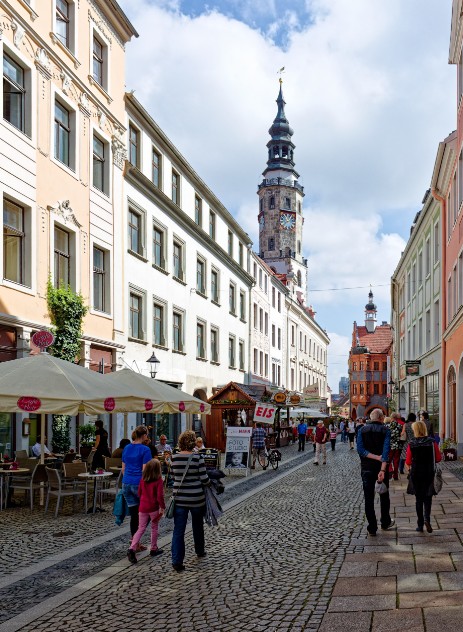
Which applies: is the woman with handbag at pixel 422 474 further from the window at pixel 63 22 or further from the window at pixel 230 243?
the window at pixel 230 243

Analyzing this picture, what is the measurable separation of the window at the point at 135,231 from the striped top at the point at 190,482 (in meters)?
18.1

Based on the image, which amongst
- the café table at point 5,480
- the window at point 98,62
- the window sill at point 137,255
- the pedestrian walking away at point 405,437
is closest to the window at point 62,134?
the window at point 98,62

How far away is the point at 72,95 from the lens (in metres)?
20.6

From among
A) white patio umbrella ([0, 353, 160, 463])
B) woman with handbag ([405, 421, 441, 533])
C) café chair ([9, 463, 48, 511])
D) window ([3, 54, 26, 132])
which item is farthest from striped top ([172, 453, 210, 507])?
window ([3, 54, 26, 132])

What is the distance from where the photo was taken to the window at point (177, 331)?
30.5 m

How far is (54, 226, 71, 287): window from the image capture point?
19.8 m

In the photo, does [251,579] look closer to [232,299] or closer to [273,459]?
[273,459]

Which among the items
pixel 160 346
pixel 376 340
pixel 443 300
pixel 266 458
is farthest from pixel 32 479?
pixel 376 340

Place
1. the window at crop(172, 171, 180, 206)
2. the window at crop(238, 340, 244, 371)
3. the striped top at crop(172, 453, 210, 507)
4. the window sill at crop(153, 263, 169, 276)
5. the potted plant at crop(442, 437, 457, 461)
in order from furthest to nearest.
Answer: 1. the window at crop(238, 340, 244, 371)
2. the window at crop(172, 171, 180, 206)
3. the window sill at crop(153, 263, 169, 276)
4. the potted plant at crop(442, 437, 457, 461)
5. the striped top at crop(172, 453, 210, 507)

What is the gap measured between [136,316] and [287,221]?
72.5 m

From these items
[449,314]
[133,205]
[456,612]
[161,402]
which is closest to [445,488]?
[161,402]

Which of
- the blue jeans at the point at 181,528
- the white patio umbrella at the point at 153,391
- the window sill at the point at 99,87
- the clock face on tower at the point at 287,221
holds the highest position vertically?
the clock face on tower at the point at 287,221

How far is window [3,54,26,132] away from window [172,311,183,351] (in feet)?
45.3

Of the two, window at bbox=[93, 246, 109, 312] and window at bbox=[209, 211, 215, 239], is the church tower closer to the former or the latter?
window at bbox=[209, 211, 215, 239]
